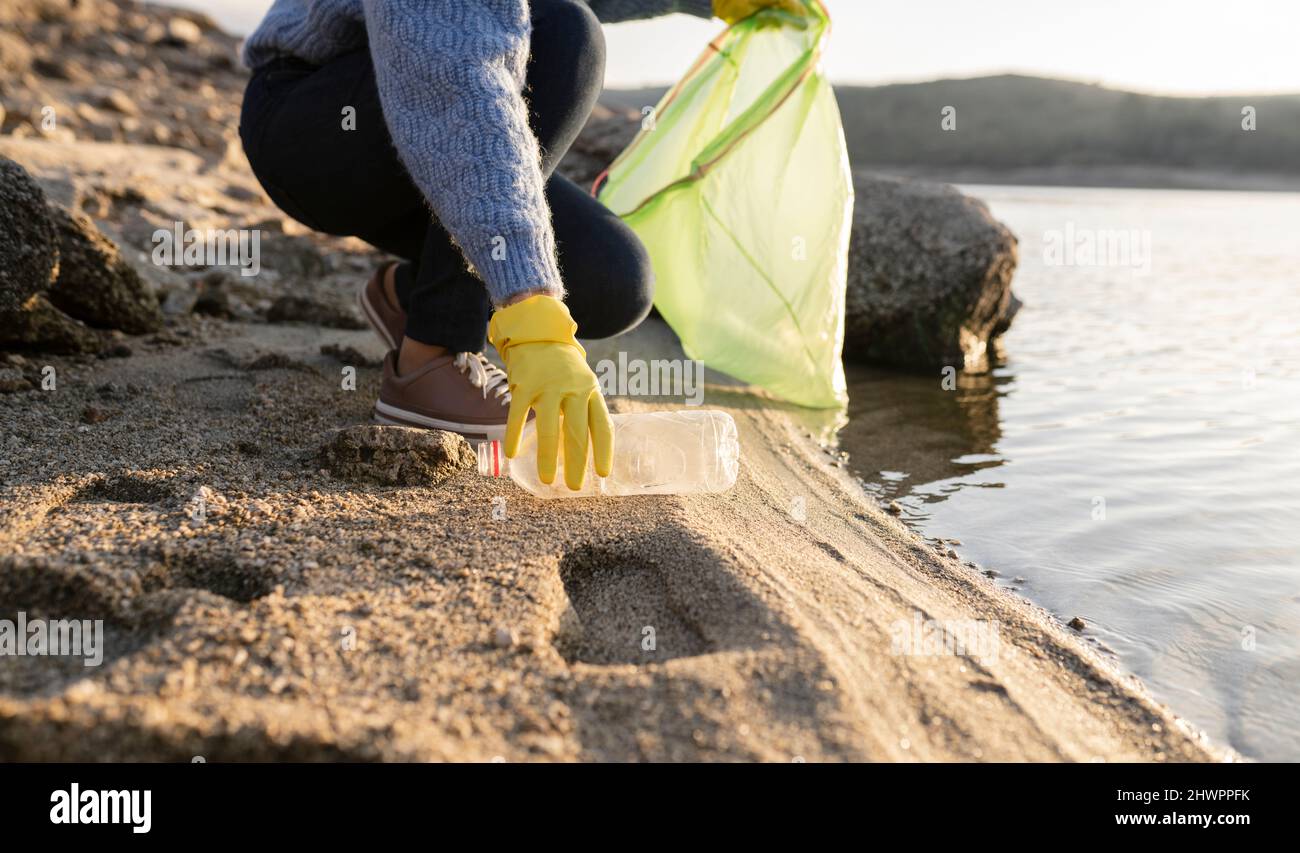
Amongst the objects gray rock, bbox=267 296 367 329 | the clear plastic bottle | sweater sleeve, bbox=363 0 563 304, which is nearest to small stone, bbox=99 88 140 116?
gray rock, bbox=267 296 367 329

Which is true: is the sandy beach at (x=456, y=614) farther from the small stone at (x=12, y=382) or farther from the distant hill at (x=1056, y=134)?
the distant hill at (x=1056, y=134)

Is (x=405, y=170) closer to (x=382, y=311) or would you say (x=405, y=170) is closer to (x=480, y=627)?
(x=382, y=311)

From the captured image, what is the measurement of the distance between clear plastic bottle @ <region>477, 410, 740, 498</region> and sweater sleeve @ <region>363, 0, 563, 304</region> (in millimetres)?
468

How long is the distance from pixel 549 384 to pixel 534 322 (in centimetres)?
11

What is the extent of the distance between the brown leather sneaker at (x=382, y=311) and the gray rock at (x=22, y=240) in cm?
75

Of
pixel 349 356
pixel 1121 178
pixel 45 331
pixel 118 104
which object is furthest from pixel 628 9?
pixel 1121 178

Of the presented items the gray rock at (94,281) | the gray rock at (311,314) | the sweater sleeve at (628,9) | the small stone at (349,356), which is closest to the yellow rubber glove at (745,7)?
the sweater sleeve at (628,9)

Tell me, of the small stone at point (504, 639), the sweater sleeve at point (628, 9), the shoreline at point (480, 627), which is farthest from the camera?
the sweater sleeve at point (628, 9)

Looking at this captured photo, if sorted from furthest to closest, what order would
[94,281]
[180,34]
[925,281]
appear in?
[180,34] → [925,281] → [94,281]

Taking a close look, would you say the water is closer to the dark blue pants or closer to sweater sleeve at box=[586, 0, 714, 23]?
the dark blue pants

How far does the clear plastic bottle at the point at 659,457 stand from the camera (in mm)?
2049

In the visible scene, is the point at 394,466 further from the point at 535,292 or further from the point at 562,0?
the point at 562,0

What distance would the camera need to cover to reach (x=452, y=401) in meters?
2.21

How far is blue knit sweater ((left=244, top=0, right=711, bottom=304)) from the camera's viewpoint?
1.65m
